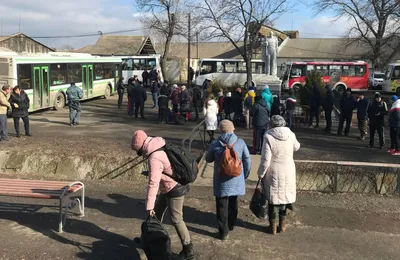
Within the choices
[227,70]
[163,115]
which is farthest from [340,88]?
[163,115]

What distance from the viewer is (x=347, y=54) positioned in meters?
56.5

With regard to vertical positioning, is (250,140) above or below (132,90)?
below

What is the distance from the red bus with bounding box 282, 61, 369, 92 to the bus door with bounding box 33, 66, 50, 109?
66.1ft

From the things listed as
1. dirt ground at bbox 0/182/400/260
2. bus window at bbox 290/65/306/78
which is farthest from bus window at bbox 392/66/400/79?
dirt ground at bbox 0/182/400/260

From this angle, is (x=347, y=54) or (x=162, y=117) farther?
(x=347, y=54)

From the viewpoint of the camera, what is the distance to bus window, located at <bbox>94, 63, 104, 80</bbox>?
24.1 meters

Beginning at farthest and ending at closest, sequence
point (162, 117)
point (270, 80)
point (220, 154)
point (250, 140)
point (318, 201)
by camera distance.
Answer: point (270, 80) < point (162, 117) < point (250, 140) < point (318, 201) < point (220, 154)

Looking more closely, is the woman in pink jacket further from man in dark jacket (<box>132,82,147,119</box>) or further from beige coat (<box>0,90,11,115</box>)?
man in dark jacket (<box>132,82,147,119</box>)

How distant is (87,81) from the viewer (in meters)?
23.0

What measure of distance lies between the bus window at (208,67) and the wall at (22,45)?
905 inches

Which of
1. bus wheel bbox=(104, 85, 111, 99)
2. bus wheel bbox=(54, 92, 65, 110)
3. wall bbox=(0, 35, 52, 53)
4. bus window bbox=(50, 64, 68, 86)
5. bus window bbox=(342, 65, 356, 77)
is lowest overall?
bus wheel bbox=(54, 92, 65, 110)

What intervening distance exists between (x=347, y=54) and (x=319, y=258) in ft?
185

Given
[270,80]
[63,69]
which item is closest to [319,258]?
[63,69]

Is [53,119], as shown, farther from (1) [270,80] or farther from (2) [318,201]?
(1) [270,80]
